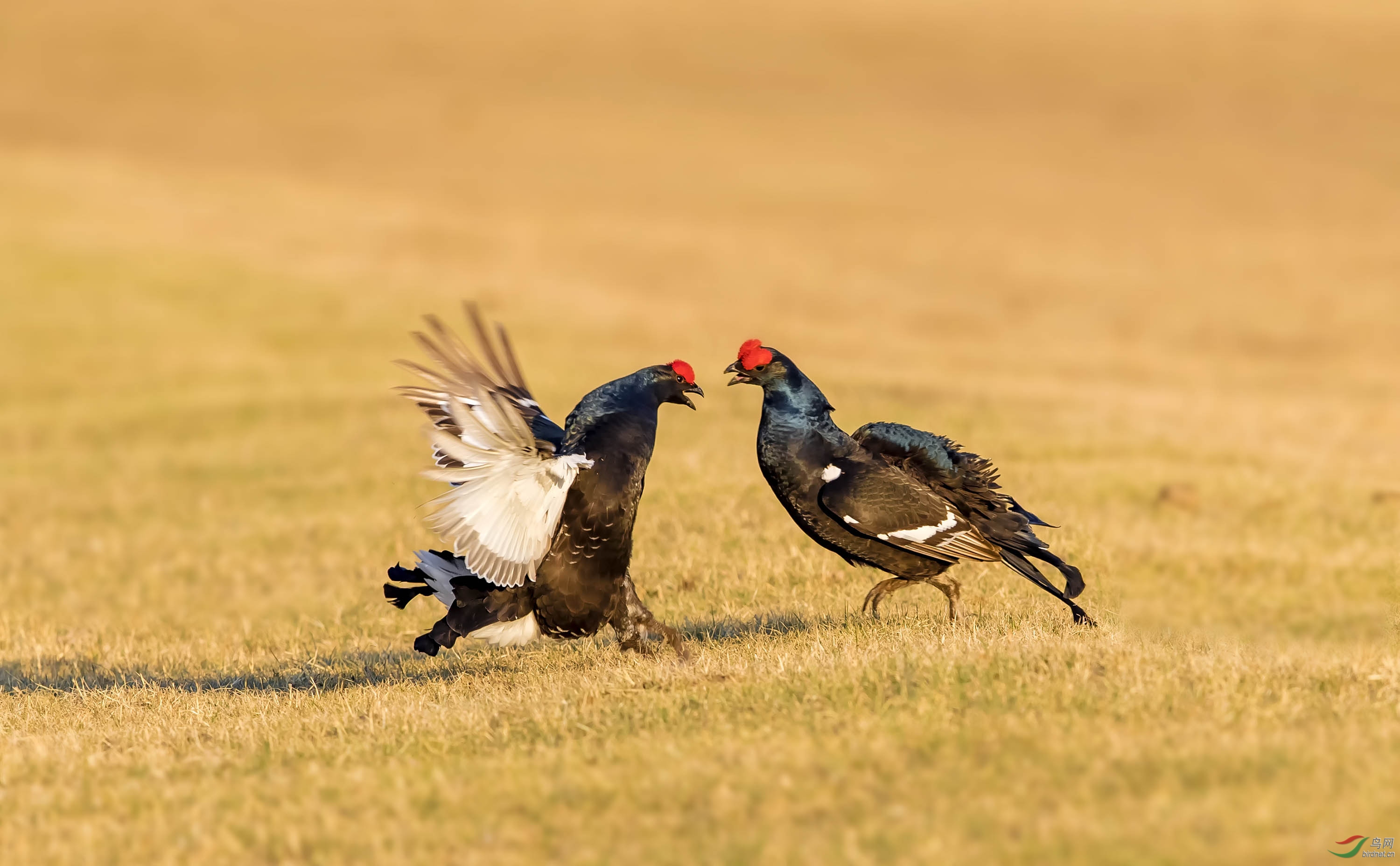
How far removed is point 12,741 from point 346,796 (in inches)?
121

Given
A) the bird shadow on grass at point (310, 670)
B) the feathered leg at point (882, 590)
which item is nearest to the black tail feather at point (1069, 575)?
the feathered leg at point (882, 590)

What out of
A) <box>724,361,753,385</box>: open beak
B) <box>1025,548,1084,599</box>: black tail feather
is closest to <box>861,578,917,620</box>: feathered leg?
<box>1025,548,1084,599</box>: black tail feather

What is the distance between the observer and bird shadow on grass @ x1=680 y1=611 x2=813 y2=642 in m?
11.3

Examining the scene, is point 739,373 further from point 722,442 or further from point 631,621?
point 722,442

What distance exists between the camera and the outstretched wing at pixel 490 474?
918 cm

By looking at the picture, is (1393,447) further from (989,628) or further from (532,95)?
(532,95)

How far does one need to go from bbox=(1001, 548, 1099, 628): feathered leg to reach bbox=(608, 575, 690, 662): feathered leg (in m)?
2.92

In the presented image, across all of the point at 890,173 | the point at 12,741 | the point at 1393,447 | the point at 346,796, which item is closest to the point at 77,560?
the point at 12,741

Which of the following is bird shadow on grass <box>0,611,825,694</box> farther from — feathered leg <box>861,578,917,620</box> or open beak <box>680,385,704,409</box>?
open beak <box>680,385,704,409</box>

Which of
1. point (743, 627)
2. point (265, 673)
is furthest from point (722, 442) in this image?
point (265, 673)

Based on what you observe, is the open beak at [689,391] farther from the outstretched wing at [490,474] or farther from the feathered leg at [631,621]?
the feathered leg at [631,621]

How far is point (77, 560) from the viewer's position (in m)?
19.1

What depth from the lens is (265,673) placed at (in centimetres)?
1231

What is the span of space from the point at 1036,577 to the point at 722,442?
10.9 meters
